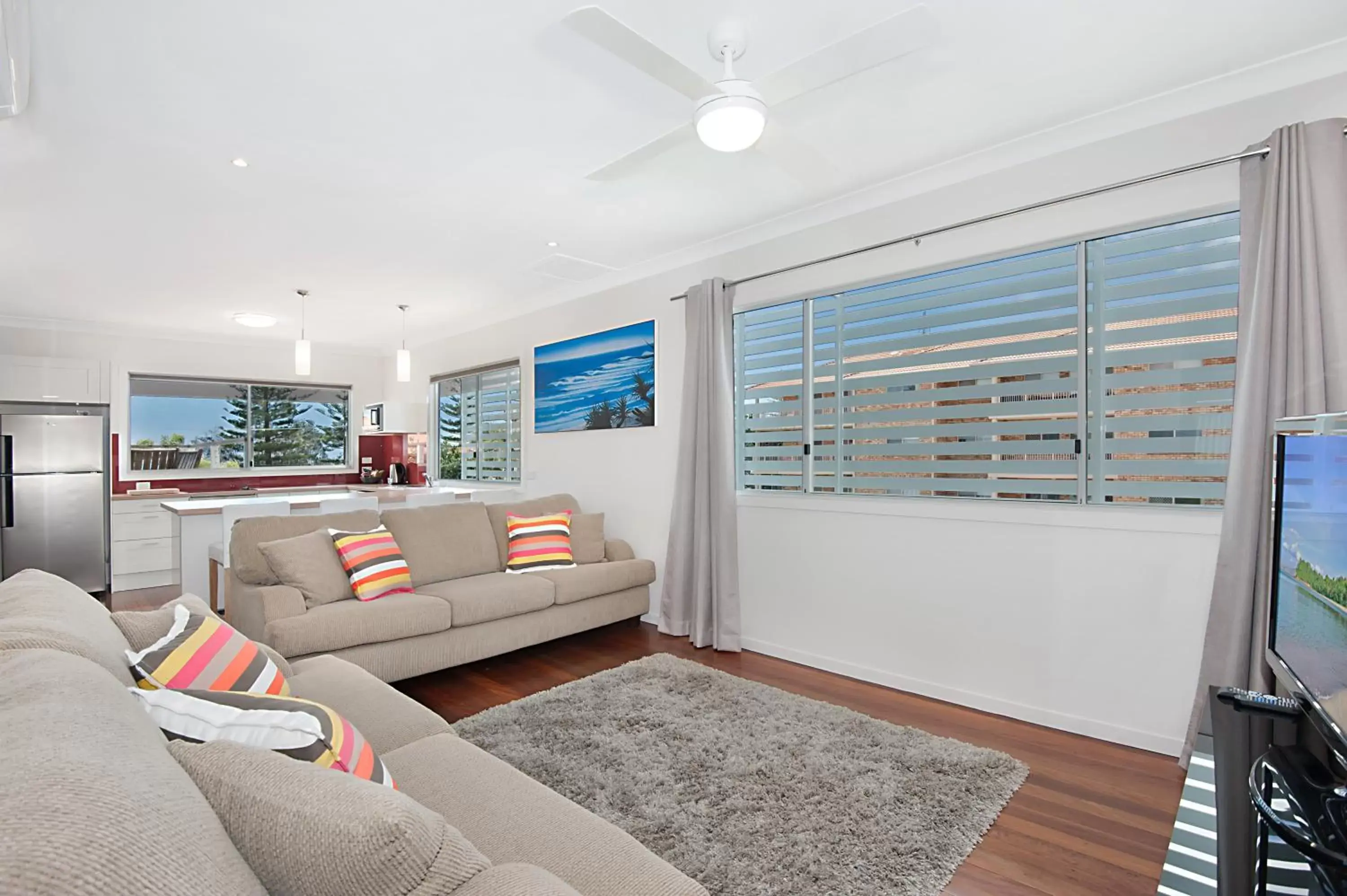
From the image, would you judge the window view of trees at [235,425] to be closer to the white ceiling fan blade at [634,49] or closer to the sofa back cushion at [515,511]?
the sofa back cushion at [515,511]

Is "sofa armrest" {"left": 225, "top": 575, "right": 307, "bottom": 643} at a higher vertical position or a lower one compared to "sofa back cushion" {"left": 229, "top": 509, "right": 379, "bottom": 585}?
lower

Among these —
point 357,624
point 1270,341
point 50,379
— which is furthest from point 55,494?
point 1270,341

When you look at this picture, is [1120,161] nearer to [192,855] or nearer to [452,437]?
[192,855]

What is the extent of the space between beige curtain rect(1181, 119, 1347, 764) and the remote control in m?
0.66

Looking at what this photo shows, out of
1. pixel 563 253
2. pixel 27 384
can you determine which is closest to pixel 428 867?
pixel 563 253

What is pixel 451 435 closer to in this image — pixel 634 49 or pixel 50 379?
pixel 50 379

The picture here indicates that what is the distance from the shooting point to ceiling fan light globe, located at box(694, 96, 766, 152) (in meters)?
1.97

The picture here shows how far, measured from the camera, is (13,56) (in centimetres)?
196

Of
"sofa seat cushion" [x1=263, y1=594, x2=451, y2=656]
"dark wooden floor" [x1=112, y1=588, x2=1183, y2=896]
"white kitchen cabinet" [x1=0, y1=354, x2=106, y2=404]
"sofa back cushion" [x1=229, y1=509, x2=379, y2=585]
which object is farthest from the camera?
"white kitchen cabinet" [x1=0, y1=354, x2=106, y2=404]

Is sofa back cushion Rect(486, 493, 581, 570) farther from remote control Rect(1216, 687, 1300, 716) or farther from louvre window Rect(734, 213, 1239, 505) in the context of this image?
remote control Rect(1216, 687, 1300, 716)

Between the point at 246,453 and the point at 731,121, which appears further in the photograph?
the point at 246,453

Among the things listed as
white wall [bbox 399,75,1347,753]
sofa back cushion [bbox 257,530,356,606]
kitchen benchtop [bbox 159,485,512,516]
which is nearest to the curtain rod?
white wall [bbox 399,75,1347,753]

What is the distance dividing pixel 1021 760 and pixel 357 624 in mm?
2989

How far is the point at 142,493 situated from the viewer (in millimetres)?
6254
